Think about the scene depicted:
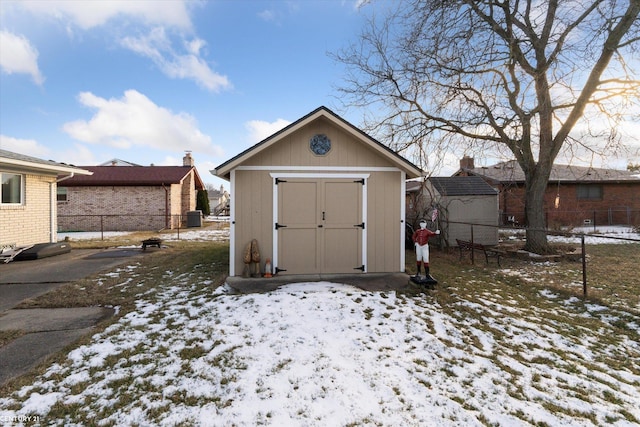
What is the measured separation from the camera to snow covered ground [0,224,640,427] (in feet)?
8.86

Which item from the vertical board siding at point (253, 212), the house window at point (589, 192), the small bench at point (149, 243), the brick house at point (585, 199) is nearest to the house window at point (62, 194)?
the small bench at point (149, 243)

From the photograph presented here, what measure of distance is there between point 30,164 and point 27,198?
1365 mm

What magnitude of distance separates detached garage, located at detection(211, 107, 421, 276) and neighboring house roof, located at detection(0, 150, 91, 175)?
6814 mm

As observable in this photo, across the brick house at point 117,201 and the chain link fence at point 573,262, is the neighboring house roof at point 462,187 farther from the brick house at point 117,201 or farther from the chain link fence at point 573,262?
the brick house at point 117,201

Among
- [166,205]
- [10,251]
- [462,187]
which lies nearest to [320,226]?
[462,187]

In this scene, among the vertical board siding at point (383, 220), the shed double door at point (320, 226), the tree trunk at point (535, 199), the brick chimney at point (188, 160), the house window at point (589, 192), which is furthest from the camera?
the brick chimney at point (188, 160)

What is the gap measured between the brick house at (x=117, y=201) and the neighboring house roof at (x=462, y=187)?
46.1 feet

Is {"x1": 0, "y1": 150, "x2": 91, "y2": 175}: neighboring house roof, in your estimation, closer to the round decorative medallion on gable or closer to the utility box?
the round decorative medallion on gable

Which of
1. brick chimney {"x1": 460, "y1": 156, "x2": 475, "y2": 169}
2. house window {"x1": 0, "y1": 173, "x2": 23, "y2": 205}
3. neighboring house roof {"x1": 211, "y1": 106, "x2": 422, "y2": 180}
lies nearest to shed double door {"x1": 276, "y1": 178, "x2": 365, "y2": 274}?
neighboring house roof {"x1": 211, "y1": 106, "x2": 422, "y2": 180}

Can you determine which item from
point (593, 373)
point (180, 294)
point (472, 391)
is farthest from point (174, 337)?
point (593, 373)

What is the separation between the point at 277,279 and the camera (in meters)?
6.41

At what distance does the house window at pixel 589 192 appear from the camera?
778 inches

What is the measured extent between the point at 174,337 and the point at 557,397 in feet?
14.5

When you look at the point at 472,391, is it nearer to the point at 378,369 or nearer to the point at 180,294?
the point at 378,369
